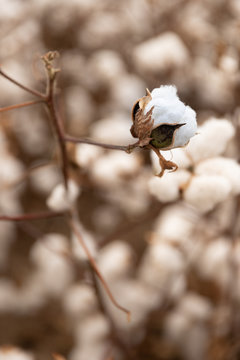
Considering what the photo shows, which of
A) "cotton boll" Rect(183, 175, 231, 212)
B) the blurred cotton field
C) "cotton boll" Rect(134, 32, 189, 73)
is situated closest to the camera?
"cotton boll" Rect(183, 175, 231, 212)

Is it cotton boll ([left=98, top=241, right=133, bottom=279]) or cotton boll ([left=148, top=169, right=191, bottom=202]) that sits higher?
cotton boll ([left=98, top=241, right=133, bottom=279])

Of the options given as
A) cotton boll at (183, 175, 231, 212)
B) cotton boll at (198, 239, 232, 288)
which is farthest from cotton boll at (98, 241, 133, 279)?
cotton boll at (183, 175, 231, 212)

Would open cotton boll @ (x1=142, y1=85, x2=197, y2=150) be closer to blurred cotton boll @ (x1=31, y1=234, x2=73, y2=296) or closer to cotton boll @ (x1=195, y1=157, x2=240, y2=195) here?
cotton boll @ (x1=195, y1=157, x2=240, y2=195)

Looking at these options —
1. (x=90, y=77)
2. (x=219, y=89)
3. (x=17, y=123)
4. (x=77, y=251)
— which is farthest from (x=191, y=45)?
(x=77, y=251)

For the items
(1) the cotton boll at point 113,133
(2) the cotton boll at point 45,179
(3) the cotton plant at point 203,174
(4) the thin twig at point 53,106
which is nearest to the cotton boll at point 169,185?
(3) the cotton plant at point 203,174

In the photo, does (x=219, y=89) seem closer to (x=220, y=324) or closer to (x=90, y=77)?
(x=90, y=77)

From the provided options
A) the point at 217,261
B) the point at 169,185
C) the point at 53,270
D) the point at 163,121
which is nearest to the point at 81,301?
the point at 53,270

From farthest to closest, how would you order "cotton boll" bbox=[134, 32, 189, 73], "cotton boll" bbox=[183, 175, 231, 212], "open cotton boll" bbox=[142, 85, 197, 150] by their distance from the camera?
"cotton boll" bbox=[134, 32, 189, 73], "cotton boll" bbox=[183, 175, 231, 212], "open cotton boll" bbox=[142, 85, 197, 150]
